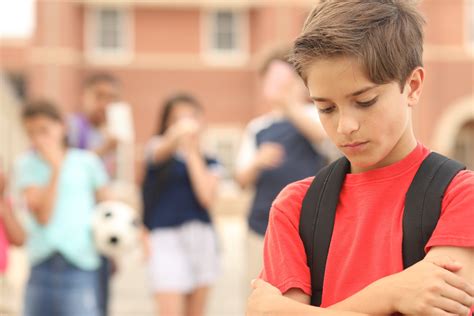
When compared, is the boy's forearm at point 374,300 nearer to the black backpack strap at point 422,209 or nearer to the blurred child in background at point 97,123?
the black backpack strap at point 422,209

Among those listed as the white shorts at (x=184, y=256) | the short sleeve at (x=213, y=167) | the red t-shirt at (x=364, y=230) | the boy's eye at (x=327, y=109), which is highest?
the boy's eye at (x=327, y=109)

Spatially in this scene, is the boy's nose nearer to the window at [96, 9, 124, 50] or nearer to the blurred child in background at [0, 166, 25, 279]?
the blurred child in background at [0, 166, 25, 279]

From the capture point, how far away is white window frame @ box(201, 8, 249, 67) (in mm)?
28031

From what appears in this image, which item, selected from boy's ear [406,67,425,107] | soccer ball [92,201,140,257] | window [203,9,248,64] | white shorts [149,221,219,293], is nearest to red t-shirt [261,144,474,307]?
boy's ear [406,67,425,107]

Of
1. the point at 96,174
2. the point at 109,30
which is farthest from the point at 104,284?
the point at 109,30

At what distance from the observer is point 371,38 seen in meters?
1.72

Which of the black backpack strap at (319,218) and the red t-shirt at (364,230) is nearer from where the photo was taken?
the red t-shirt at (364,230)

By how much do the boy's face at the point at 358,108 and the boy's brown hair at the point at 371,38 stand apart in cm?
2

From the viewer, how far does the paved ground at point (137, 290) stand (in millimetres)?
5344

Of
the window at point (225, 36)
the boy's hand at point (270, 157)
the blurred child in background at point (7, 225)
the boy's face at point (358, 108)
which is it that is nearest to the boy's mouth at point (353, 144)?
the boy's face at point (358, 108)

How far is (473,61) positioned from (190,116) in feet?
73.6

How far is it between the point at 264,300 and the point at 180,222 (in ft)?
12.4

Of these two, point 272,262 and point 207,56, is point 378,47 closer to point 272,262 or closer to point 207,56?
point 272,262

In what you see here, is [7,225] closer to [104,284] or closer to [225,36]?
[104,284]
